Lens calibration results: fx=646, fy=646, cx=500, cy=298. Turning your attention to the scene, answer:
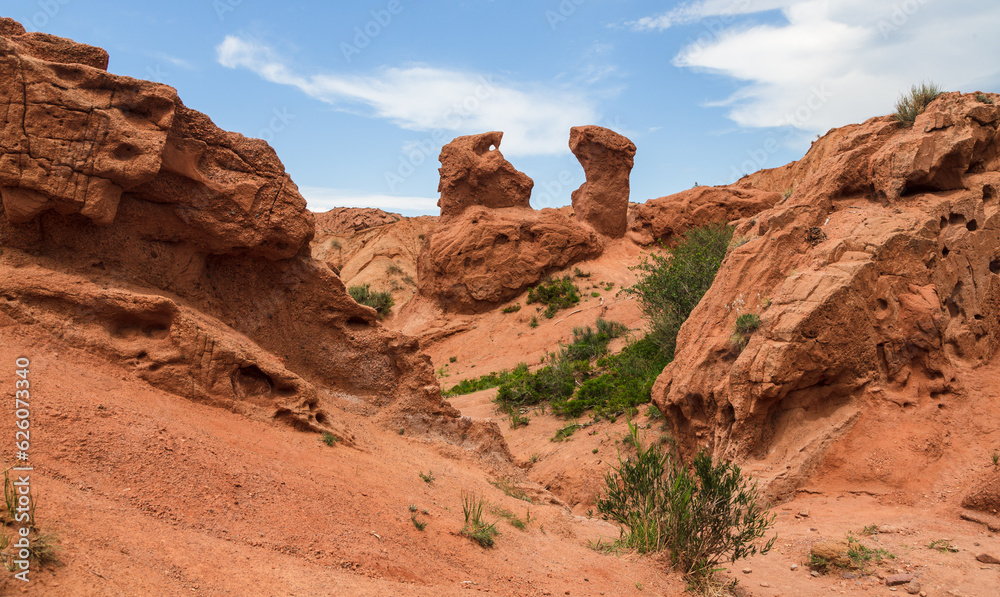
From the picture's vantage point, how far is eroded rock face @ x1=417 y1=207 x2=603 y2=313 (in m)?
21.5

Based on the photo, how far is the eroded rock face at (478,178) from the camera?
21656 mm

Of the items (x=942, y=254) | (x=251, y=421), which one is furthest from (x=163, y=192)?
(x=942, y=254)

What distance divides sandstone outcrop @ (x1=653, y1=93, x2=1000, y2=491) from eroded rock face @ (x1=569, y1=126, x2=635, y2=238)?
13.4 m

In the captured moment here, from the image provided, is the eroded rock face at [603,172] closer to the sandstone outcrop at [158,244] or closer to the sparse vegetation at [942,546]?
the sandstone outcrop at [158,244]

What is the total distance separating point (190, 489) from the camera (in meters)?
4.02

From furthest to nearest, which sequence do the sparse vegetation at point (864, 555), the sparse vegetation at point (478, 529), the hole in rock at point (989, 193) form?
the hole in rock at point (989, 193)
the sparse vegetation at point (864, 555)
the sparse vegetation at point (478, 529)

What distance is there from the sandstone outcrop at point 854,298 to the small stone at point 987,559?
214 centimetres

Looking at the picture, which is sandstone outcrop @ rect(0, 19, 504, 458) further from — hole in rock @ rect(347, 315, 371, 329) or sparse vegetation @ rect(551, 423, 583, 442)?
sparse vegetation @ rect(551, 423, 583, 442)

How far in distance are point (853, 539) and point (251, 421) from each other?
5.84 m

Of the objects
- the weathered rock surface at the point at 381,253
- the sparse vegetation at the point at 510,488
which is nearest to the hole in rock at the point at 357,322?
the sparse vegetation at the point at 510,488

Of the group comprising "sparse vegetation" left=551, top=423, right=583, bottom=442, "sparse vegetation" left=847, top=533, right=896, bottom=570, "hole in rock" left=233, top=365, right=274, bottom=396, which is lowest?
"sparse vegetation" left=551, top=423, right=583, bottom=442

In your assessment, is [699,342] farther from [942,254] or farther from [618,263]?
[618,263]

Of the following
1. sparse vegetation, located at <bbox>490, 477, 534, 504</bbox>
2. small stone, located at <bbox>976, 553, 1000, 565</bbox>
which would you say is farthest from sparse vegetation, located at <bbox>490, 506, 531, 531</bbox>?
small stone, located at <bbox>976, 553, 1000, 565</bbox>

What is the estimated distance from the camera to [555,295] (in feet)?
68.6
